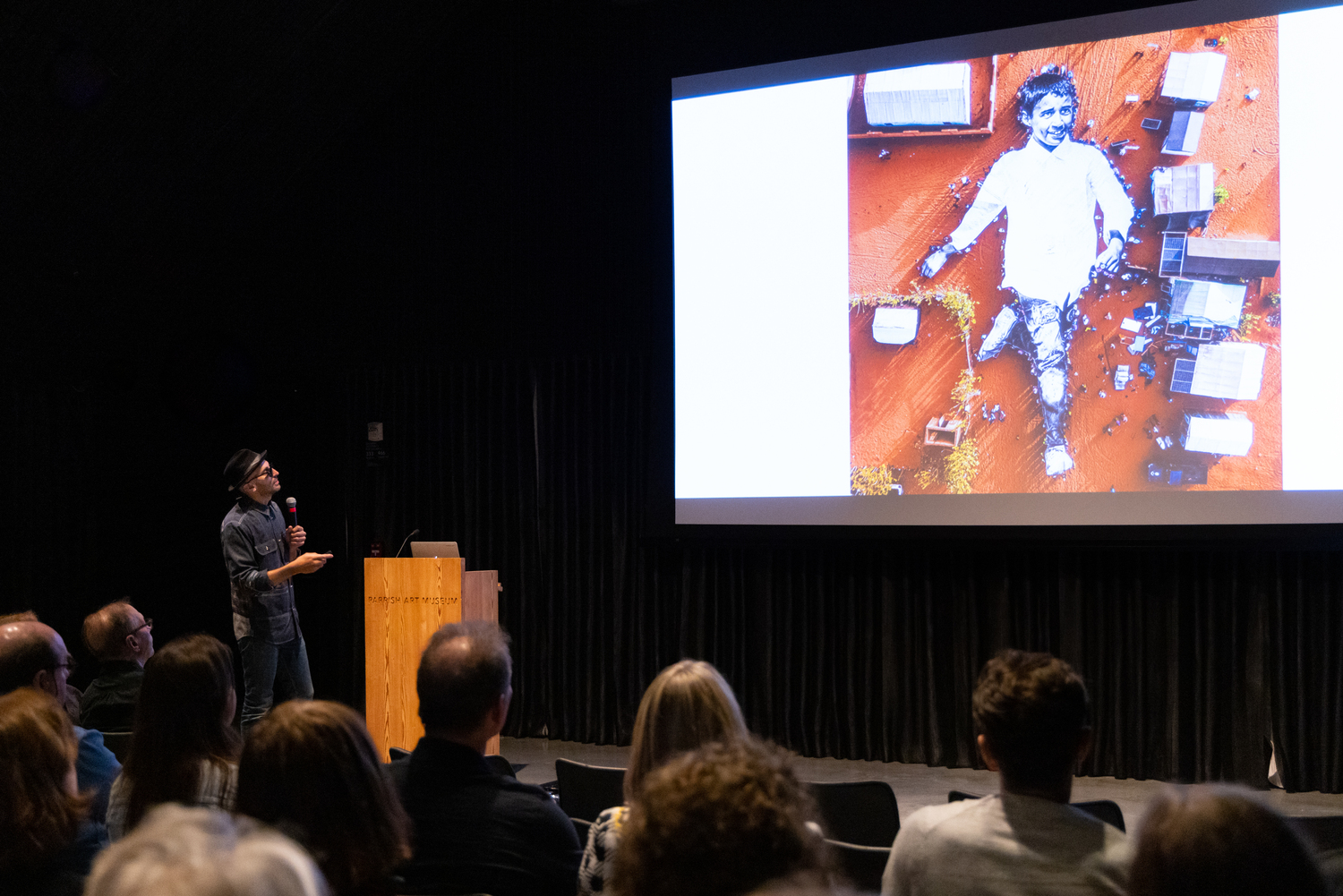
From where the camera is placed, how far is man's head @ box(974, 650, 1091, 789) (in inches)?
67.3

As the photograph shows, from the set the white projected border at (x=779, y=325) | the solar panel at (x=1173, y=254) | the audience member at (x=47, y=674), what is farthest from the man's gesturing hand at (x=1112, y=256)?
the audience member at (x=47, y=674)

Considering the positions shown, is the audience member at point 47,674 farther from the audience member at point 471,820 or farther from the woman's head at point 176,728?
the audience member at point 471,820

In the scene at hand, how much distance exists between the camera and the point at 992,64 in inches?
193

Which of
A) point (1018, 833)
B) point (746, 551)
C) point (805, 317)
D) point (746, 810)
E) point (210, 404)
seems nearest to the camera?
point (746, 810)

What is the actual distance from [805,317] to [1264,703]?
262 centimetres

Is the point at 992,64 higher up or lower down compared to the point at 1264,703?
higher up

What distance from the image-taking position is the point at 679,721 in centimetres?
193

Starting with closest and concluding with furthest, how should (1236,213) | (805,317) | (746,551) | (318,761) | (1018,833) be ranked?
(318,761) → (1018,833) → (1236,213) → (805,317) → (746,551)

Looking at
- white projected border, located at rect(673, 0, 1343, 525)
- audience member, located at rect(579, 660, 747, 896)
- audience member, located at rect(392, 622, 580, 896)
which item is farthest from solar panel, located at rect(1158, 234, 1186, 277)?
audience member, located at rect(392, 622, 580, 896)

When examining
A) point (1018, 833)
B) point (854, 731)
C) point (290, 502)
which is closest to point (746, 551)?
point (854, 731)

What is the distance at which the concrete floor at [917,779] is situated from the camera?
4.42 metres

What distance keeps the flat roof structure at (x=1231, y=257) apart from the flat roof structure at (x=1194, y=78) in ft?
1.91

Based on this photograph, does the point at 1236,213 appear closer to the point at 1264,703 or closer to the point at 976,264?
the point at 976,264

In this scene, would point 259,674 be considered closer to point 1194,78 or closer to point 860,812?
point 860,812
